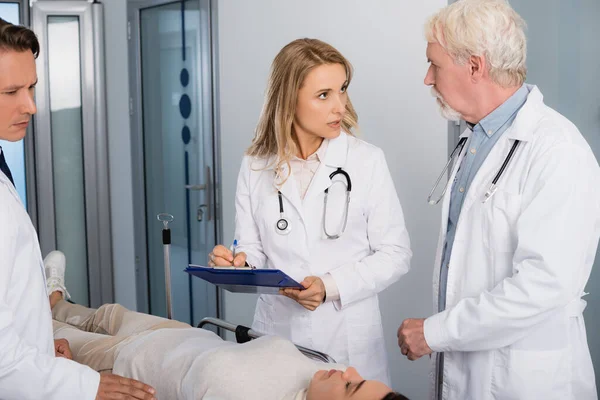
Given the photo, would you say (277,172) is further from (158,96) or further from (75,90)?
(75,90)

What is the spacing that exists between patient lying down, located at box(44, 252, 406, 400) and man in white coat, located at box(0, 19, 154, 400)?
7.1 inches

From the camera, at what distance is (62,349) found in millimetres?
2172

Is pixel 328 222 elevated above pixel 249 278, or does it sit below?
above

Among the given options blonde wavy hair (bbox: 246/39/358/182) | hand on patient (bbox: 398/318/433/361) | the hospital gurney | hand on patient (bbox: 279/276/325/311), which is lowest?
the hospital gurney

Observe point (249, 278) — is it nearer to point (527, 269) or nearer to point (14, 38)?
point (527, 269)

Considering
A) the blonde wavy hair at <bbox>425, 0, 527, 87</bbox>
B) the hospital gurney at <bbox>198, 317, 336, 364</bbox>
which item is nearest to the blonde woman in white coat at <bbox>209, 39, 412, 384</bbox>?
the hospital gurney at <bbox>198, 317, 336, 364</bbox>

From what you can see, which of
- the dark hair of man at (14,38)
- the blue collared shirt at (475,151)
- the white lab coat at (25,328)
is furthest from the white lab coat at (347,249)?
the dark hair of man at (14,38)

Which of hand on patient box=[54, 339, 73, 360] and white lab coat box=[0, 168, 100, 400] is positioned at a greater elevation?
white lab coat box=[0, 168, 100, 400]

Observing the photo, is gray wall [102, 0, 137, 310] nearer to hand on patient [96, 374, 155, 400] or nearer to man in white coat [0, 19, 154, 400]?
man in white coat [0, 19, 154, 400]

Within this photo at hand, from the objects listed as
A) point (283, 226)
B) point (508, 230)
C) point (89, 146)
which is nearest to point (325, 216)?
point (283, 226)

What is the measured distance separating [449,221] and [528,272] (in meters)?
0.34

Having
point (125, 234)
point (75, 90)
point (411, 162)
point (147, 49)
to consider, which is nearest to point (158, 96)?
point (147, 49)

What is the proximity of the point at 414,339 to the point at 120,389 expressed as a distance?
0.70 meters

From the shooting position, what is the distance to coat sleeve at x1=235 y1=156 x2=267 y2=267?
7.27 feet
